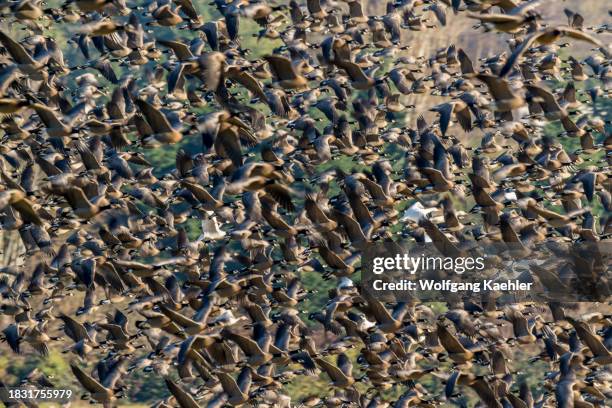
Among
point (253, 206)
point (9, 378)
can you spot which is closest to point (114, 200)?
point (253, 206)

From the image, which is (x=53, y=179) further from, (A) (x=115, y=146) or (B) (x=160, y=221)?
(B) (x=160, y=221)

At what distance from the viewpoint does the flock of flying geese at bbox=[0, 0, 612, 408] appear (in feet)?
100

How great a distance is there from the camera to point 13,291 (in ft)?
119

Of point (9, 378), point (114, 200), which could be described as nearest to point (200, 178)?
point (114, 200)

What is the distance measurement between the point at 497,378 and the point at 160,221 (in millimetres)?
10469

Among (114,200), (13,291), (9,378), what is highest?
(114,200)

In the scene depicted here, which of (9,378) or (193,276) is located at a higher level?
(193,276)

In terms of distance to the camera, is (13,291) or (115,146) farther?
(13,291)

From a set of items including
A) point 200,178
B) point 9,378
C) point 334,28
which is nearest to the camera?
point 200,178

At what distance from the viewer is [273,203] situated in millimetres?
32219

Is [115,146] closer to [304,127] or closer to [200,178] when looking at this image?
[200,178]

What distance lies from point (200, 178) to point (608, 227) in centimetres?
1150

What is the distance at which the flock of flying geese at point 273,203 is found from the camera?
30578 mm

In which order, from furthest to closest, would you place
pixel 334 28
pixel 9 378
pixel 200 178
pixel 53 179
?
pixel 9 378 < pixel 334 28 < pixel 200 178 < pixel 53 179
